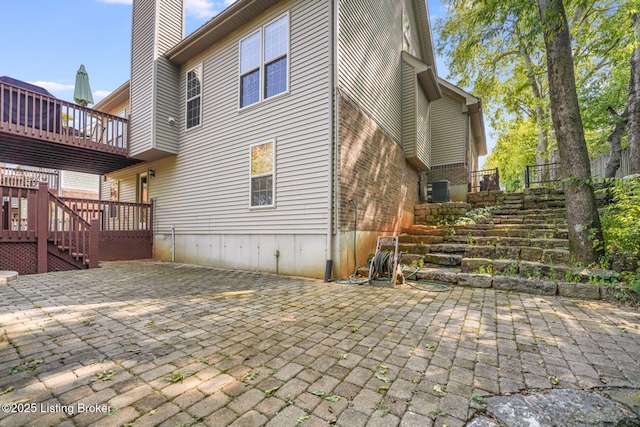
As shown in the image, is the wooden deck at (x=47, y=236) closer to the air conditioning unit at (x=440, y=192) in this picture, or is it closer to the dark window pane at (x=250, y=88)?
the dark window pane at (x=250, y=88)

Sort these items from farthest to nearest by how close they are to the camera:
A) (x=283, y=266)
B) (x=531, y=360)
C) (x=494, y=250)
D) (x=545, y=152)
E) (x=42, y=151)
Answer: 1. (x=545, y=152)
2. (x=42, y=151)
3. (x=283, y=266)
4. (x=494, y=250)
5. (x=531, y=360)

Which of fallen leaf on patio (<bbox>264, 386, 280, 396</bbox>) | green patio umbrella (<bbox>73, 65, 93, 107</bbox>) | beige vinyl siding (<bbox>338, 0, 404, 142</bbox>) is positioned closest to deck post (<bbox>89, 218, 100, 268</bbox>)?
green patio umbrella (<bbox>73, 65, 93, 107</bbox>)

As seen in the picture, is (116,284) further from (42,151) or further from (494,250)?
(494,250)

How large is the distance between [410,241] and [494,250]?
202cm

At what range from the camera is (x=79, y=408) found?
1.65 meters

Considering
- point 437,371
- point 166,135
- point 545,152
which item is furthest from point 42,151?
point 545,152

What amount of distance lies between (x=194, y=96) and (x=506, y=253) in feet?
31.9

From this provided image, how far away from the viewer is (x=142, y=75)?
30.3ft

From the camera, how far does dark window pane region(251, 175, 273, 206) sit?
268 inches

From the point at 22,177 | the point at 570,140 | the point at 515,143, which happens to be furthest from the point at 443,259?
the point at 515,143

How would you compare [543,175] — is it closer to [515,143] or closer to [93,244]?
[515,143]

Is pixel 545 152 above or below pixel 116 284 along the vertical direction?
above

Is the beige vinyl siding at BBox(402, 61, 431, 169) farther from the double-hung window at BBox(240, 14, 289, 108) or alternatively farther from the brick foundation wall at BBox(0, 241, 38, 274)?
the brick foundation wall at BBox(0, 241, 38, 274)

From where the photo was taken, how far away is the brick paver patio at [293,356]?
1.67 metres
